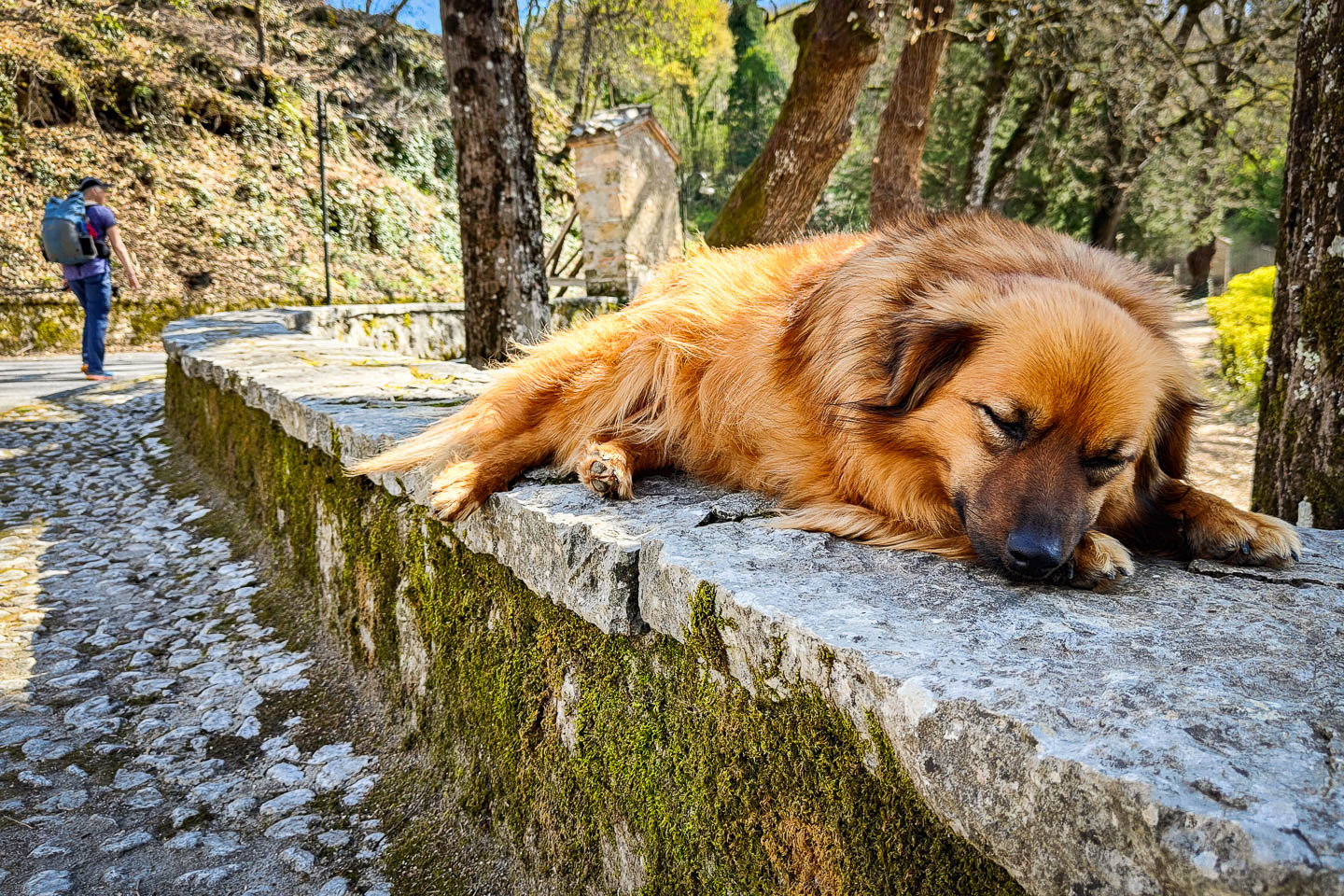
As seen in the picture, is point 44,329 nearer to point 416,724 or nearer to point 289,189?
point 289,189

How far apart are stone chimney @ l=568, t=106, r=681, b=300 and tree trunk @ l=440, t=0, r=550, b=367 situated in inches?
287

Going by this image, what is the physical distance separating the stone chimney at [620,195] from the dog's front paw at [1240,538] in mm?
11575

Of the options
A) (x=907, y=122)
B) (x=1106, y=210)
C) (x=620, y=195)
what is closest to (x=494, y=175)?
(x=907, y=122)

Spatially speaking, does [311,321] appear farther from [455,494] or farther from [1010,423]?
[1010,423]

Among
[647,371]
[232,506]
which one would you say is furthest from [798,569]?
[232,506]

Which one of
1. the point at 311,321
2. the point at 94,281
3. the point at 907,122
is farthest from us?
the point at 94,281

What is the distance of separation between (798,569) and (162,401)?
32.8 ft

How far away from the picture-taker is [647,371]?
2.99 m

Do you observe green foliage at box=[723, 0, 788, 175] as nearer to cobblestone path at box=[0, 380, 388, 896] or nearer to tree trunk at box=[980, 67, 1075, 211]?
tree trunk at box=[980, 67, 1075, 211]

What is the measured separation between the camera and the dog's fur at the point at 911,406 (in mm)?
1949

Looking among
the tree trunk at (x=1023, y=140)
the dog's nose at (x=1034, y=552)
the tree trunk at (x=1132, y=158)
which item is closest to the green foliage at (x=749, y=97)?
the tree trunk at (x=1132, y=158)

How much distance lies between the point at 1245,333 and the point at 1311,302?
8.78 m

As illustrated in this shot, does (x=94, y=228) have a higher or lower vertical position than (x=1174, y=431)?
higher

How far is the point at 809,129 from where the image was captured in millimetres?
6891
